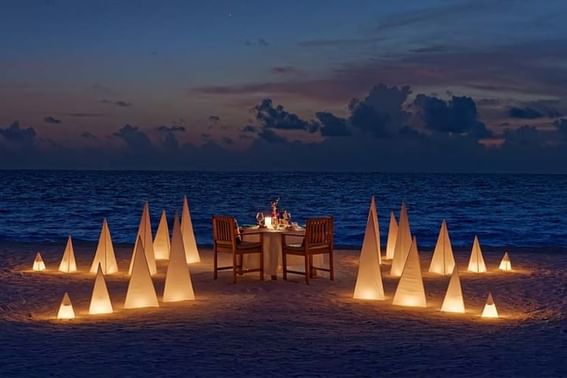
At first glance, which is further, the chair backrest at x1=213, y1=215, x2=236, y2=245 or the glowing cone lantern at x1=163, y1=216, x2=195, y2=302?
the chair backrest at x1=213, y1=215, x2=236, y2=245

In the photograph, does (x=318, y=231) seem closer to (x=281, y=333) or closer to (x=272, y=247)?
(x=272, y=247)

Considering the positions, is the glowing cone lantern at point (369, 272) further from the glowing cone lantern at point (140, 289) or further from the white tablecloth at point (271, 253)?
the glowing cone lantern at point (140, 289)

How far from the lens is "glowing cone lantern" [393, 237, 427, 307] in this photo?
921 cm

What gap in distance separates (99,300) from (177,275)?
121 cm

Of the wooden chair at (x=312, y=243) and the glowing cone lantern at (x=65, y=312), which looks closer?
the glowing cone lantern at (x=65, y=312)

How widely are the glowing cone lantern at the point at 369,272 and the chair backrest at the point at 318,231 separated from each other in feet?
3.96

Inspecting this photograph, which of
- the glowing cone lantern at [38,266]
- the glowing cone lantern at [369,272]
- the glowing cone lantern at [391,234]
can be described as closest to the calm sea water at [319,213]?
the glowing cone lantern at [391,234]

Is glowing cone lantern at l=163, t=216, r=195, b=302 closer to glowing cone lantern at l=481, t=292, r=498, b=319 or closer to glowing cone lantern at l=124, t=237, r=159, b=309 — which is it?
glowing cone lantern at l=124, t=237, r=159, b=309

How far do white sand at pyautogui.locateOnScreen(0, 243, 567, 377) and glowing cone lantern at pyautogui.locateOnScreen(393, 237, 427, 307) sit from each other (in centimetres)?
23

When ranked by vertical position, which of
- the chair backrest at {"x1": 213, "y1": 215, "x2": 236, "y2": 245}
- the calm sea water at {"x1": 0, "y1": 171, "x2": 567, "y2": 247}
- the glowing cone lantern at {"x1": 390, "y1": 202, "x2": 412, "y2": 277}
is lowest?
the calm sea water at {"x1": 0, "y1": 171, "x2": 567, "y2": 247}

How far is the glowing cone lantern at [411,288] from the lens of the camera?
30.2ft

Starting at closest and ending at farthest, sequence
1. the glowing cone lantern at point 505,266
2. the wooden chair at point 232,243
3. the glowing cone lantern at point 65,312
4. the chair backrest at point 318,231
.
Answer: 1. the glowing cone lantern at point 65,312
2. the chair backrest at point 318,231
3. the wooden chair at point 232,243
4. the glowing cone lantern at point 505,266

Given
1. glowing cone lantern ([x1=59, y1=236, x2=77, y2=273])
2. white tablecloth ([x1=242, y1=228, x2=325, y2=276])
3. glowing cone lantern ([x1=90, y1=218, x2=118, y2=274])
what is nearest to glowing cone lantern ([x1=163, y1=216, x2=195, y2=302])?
white tablecloth ([x1=242, y1=228, x2=325, y2=276])

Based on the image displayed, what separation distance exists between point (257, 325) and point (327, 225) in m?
3.39
